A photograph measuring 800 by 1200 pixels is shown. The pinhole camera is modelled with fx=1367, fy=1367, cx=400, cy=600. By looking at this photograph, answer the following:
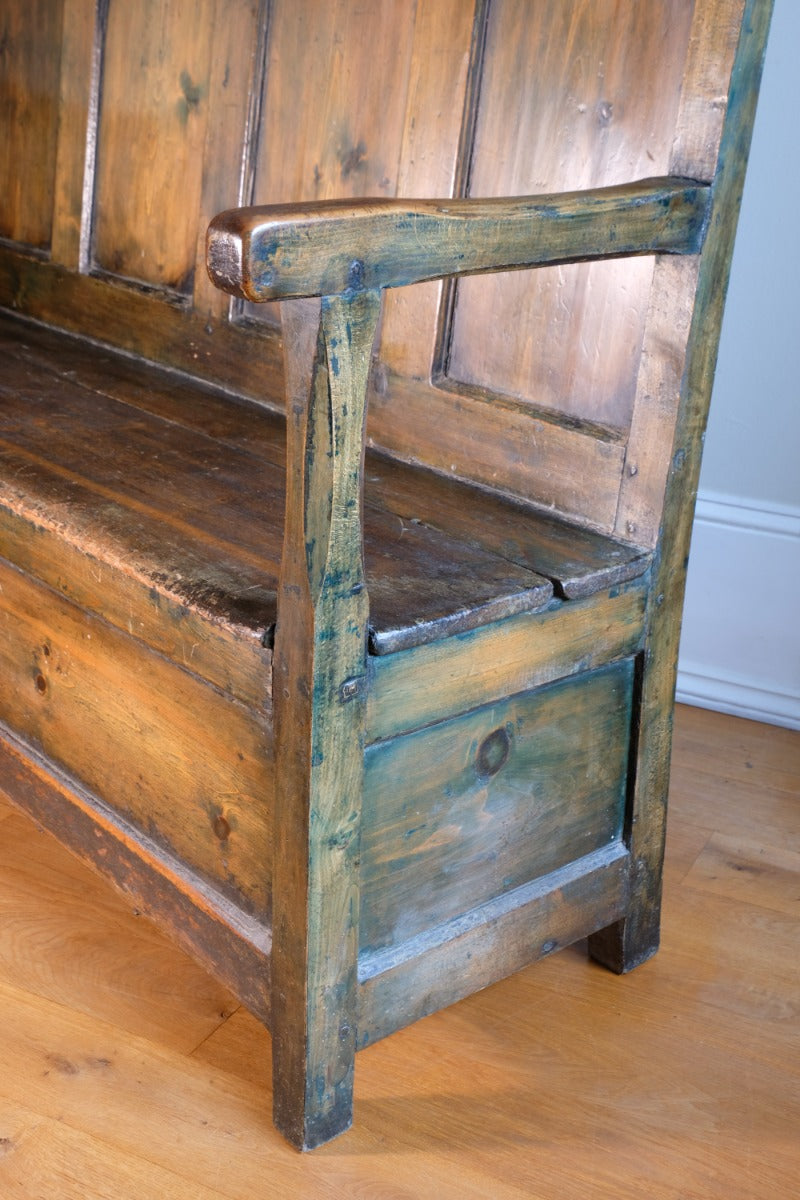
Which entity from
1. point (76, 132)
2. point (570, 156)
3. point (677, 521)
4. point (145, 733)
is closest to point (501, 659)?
point (677, 521)

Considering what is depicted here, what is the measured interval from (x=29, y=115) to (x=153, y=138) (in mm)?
285

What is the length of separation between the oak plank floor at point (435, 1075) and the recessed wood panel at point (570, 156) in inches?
23.6

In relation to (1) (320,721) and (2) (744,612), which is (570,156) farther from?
(2) (744,612)

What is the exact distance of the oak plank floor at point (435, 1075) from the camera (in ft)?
3.81

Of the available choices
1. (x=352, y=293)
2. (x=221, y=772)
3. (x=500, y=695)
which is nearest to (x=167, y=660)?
(x=221, y=772)

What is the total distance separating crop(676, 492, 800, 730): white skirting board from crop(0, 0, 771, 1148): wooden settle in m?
0.65

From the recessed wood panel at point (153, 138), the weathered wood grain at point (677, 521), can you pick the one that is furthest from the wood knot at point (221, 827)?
the recessed wood panel at point (153, 138)

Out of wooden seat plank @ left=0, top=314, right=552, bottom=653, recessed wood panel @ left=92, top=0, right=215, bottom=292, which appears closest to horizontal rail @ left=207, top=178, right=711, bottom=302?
wooden seat plank @ left=0, top=314, right=552, bottom=653

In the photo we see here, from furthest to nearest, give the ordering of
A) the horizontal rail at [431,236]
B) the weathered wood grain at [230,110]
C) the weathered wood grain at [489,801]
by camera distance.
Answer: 1. the weathered wood grain at [230,110]
2. the weathered wood grain at [489,801]
3. the horizontal rail at [431,236]

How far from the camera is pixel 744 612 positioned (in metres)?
2.00

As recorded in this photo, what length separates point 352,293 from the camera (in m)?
0.94

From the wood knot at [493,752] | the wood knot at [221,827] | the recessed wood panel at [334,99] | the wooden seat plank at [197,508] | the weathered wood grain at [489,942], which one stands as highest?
the recessed wood panel at [334,99]

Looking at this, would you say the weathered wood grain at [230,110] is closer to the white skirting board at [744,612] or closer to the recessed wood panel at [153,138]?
the recessed wood panel at [153,138]

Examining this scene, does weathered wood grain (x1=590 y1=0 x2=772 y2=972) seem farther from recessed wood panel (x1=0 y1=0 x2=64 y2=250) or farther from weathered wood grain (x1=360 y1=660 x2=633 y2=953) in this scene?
recessed wood panel (x1=0 y1=0 x2=64 y2=250)
